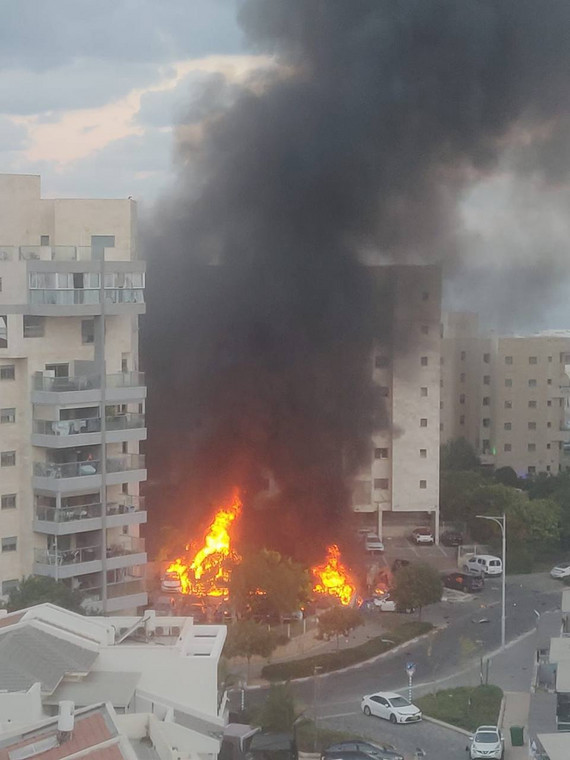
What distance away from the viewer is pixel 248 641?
874 inches

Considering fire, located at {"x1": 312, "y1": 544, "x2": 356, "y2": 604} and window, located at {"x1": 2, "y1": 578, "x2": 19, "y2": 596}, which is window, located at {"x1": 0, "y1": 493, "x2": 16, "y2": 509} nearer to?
window, located at {"x1": 2, "y1": 578, "x2": 19, "y2": 596}

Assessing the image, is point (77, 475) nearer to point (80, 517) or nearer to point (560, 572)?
point (80, 517)

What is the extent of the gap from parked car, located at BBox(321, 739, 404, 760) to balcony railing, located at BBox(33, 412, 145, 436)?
7391 mm

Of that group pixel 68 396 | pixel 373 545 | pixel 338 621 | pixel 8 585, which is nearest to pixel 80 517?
pixel 8 585

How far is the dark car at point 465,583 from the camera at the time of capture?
28.4 metres

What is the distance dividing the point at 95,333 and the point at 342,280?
888cm

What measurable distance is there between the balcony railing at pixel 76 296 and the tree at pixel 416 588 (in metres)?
6.62

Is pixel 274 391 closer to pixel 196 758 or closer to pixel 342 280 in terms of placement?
pixel 342 280

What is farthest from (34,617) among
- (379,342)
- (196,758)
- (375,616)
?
(379,342)

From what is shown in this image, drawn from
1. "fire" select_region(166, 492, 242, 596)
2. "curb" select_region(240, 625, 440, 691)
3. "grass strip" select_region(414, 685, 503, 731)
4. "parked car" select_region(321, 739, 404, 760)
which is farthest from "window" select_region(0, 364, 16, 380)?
"parked car" select_region(321, 739, 404, 760)

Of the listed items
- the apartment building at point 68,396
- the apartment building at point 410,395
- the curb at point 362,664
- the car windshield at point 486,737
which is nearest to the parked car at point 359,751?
the car windshield at point 486,737

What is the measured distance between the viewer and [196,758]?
14078 mm

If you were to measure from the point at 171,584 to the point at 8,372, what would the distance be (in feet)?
18.4

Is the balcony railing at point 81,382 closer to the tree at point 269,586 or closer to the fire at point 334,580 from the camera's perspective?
the tree at point 269,586
